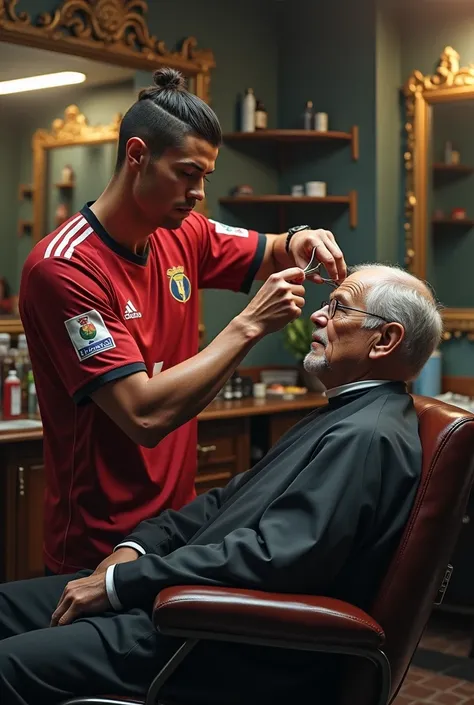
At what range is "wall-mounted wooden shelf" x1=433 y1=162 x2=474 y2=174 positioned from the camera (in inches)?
188

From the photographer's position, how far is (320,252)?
226cm

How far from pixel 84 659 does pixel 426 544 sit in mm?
654

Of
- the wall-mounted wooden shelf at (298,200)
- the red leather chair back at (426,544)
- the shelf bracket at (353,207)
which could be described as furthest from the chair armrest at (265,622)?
the shelf bracket at (353,207)

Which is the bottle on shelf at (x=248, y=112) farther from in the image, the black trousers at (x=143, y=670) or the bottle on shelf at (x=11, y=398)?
the black trousers at (x=143, y=670)

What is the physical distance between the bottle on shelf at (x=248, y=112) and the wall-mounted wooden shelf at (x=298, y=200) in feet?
1.18

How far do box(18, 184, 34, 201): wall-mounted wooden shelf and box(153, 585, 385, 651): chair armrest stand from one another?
252 cm

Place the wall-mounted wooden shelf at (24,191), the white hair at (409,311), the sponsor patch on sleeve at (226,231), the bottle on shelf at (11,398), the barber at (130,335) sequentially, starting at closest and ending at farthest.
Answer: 1. the barber at (130,335)
2. the white hair at (409,311)
3. the sponsor patch on sleeve at (226,231)
4. the bottle on shelf at (11,398)
5. the wall-mounted wooden shelf at (24,191)

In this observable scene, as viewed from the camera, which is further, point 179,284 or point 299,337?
point 299,337

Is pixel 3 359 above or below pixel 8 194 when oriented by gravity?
below

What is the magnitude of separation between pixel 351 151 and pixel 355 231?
405mm

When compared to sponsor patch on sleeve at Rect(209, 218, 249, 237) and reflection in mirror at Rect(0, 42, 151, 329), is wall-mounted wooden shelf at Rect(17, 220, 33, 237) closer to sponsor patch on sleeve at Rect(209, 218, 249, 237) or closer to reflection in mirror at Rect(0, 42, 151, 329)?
reflection in mirror at Rect(0, 42, 151, 329)

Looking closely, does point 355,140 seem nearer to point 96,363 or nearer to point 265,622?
point 96,363

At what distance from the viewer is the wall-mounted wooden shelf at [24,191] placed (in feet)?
12.5

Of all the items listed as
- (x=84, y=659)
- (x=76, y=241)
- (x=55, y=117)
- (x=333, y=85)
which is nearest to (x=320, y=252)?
(x=76, y=241)
